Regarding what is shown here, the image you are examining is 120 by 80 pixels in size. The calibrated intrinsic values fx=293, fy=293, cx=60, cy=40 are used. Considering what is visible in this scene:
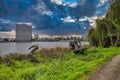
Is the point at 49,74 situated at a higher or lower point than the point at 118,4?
lower

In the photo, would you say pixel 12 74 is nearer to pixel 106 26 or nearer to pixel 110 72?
pixel 110 72

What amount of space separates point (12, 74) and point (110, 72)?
23.2 feet

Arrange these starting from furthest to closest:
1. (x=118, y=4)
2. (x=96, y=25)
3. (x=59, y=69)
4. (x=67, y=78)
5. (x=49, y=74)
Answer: (x=96, y=25) < (x=118, y=4) < (x=59, y=69) < (x=49, y=74) < (x=67, y=78)

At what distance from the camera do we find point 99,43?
5728 centimetres

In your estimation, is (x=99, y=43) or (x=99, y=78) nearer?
(x=99, y=78)

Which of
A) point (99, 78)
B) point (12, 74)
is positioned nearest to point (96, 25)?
point (12, 74)

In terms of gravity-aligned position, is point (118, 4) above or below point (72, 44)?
above

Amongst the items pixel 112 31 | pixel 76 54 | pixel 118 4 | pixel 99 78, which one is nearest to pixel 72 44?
pixel 76 54

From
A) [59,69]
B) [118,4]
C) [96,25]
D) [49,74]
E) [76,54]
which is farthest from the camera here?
[96,25]

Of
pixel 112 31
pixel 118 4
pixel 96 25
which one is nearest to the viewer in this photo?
pixel 118 4

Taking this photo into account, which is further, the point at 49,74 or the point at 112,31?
the point at 112,31

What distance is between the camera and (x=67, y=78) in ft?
50.7

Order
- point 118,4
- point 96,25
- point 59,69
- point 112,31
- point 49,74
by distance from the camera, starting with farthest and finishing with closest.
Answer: point 96,25
point 112,31
point 118,4
point 59,69
point 49,74

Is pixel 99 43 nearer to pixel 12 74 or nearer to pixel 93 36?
pixel 93 36
